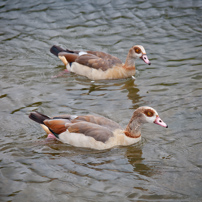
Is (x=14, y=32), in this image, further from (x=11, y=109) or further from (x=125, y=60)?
(x=11, y=109)

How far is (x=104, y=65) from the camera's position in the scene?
12.1 meters

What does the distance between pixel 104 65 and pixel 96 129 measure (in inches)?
156

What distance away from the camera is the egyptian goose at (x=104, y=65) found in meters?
12.1

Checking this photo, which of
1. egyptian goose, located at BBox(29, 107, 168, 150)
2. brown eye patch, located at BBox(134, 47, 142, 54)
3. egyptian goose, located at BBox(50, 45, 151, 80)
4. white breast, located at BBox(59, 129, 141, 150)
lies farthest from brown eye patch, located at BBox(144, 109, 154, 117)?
brown eye patch, located at BBox(134, 47, 142, 54)

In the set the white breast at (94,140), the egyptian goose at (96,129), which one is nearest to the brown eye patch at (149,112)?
the egyptian goose at (96,129)

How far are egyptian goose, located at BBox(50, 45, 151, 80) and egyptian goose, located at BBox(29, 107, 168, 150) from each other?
11.4 feet

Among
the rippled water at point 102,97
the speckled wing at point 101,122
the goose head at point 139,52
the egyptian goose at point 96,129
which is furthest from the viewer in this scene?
the goose head at point 139,52

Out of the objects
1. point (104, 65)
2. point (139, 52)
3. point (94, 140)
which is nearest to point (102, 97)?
point (104, 65)

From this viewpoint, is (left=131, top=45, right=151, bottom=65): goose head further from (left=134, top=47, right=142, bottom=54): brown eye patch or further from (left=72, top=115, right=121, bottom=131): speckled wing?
(left=72, top=115, right=121, bottom=131): speckled wing

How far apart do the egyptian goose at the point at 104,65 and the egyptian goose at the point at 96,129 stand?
3.47 m

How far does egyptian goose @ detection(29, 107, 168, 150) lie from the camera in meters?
8.47

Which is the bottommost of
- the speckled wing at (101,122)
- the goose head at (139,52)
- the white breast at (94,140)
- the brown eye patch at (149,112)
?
the white breast at (94,140)

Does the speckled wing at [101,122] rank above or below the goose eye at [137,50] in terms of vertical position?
below

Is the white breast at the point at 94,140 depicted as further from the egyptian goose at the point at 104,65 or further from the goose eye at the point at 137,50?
the goose eye at the point at 137,50
